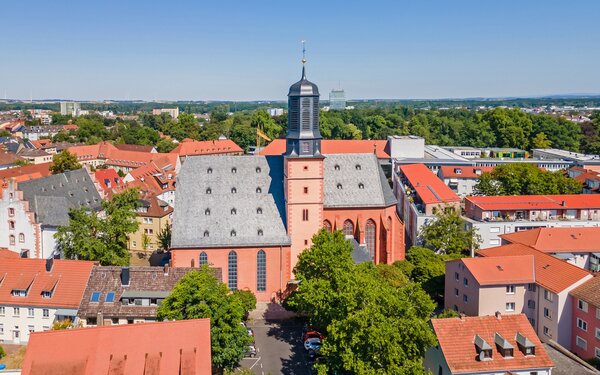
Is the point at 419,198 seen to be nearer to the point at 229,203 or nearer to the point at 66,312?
the point at 229,203

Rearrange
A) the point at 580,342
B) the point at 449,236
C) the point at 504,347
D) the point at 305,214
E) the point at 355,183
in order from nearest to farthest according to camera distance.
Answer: the point at 504,347, the point at 580,342, the point at 305,214, the point at 355,183, the point at 449,236

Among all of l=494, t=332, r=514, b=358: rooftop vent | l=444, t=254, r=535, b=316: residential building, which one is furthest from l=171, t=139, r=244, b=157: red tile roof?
l=494, t=332, r=514, b=358: rooftop vent

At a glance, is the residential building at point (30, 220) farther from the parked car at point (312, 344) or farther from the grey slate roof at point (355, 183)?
the parked car at point (312, 344)

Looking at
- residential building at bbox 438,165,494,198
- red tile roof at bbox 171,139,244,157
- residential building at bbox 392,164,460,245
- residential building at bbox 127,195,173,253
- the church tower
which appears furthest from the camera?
red tile roof at bbox 171,139,244,157

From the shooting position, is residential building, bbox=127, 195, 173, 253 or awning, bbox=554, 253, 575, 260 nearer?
awning, bbox=554, 253, 575, 260

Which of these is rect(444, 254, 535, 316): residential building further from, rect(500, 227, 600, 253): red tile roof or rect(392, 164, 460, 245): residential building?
rect(392, 164, 460, 245): residential building

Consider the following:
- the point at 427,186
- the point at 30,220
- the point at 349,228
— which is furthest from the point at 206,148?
the point at 349,228

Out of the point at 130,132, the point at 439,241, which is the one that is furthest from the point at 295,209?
the point at 130,132
